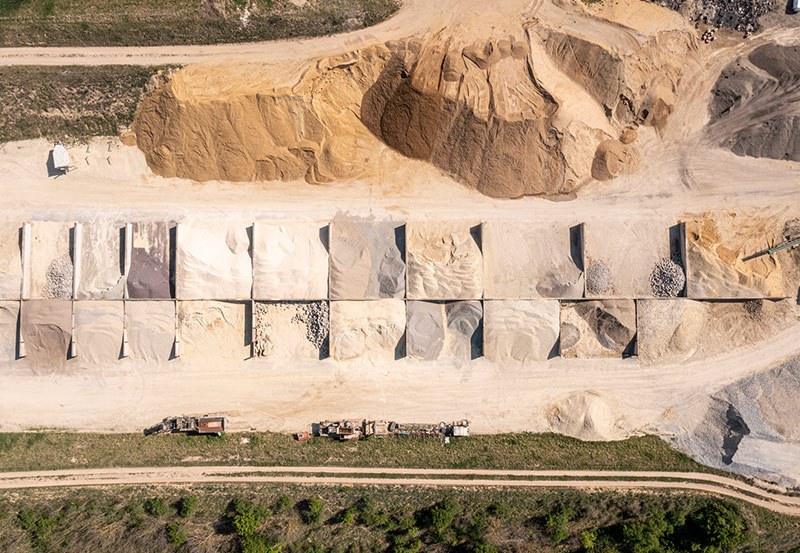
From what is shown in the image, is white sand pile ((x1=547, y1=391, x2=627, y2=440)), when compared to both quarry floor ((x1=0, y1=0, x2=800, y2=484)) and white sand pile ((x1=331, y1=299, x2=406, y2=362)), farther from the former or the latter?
white sand pile ((x1=331, y1=299, x2=406, y2=362))

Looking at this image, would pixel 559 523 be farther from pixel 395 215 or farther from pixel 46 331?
pixel 46 331

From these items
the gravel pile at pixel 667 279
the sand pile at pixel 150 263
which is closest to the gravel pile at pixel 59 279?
the sand pile at pixel 150 263

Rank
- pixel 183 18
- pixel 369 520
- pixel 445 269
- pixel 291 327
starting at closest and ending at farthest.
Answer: pixel 369 520 → pixel 445 269 → pixel 291 327 → pixel 183 18

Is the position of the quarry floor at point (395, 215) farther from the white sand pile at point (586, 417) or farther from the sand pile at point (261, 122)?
the sand pile at point (261, 122)

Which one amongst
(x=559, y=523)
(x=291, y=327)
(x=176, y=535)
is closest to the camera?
(x=176, y=535)

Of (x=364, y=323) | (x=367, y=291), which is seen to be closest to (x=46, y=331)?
(x=364, y=323)

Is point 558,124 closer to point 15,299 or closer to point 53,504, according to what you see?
point 15,299

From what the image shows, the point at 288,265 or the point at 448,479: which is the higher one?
the point at 288,265
